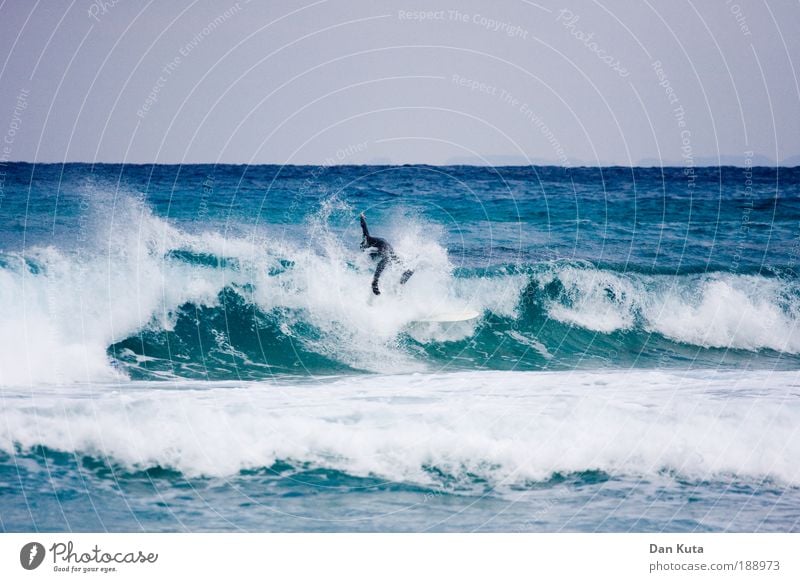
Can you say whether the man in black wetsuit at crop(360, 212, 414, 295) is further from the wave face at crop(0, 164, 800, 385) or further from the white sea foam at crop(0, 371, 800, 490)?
the white sea foam at crop(0, 371, 800, 490)

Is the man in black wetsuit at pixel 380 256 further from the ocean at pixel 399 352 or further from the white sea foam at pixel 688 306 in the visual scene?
the white sea foam at pixel 688 306

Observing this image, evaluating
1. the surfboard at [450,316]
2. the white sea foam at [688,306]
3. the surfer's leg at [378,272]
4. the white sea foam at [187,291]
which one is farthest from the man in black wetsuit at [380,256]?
the white sea foam at [688,306]

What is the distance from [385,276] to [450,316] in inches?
43.0

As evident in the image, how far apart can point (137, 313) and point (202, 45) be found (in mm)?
3544

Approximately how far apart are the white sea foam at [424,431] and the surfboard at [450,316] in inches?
109

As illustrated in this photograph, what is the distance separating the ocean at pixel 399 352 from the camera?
657 cm

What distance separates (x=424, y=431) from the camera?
23.6 feet

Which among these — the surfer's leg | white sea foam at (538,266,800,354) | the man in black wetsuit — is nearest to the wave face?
white sea foam at (538,266,800,354)

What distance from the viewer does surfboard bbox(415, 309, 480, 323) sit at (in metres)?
11.1

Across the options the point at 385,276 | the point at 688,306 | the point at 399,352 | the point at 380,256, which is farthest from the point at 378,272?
the point at 688,306

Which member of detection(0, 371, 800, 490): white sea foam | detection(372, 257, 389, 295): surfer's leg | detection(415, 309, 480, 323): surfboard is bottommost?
detection(0, 371, 800, 490): white sea foam

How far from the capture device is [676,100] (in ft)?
34.1

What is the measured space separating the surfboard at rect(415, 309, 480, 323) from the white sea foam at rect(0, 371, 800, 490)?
9.05 ft
